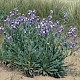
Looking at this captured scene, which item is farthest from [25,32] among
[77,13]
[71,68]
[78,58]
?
[77,13]

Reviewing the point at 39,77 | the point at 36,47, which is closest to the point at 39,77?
the point at 39,77

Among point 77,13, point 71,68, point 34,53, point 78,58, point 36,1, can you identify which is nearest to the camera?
point 34,53

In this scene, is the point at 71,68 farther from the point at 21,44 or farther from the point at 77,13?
the point at 77,13

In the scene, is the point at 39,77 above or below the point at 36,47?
below

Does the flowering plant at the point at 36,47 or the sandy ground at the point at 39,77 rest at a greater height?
the flowering plant at the point at 36,47

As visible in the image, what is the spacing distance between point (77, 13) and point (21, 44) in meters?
3.47

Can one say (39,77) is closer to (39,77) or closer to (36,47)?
(39,77)

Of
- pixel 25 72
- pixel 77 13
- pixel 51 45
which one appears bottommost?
pixel 25 72

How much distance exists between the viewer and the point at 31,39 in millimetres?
5152

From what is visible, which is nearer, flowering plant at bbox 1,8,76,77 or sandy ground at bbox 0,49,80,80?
sandy ground at bbox 0,49,80,80

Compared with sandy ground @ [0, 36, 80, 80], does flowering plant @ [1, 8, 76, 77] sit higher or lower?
higher

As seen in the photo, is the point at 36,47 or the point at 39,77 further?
the point at 36,47

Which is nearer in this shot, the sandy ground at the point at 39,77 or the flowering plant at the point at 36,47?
the sandy ground at the point at 39,77

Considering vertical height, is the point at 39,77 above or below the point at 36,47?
below
